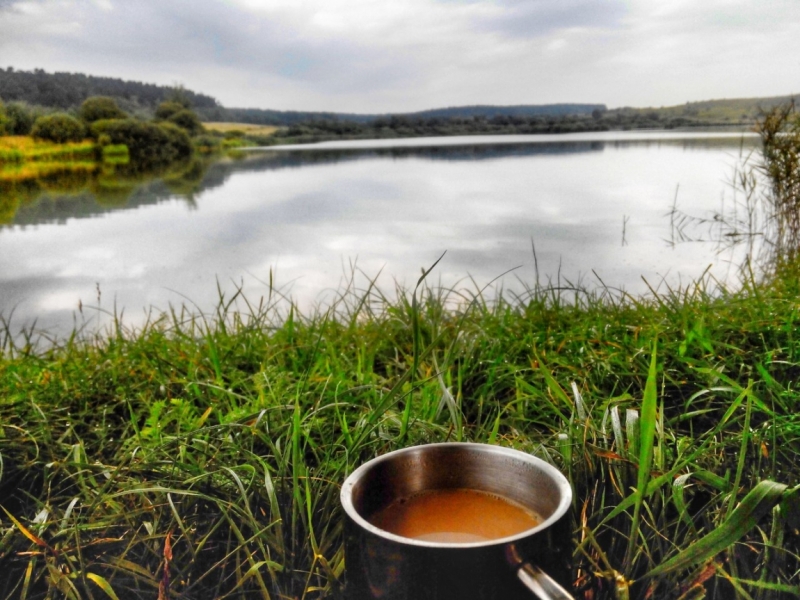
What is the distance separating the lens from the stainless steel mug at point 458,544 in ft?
1.94

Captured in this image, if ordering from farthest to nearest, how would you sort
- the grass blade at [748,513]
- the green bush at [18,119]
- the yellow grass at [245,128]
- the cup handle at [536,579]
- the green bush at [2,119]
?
the yellow grass at [245,128] → the green bush at [18,119] → the green bush at [2,119] → the grass blade at [748,513] → the cup handle at [536,579]

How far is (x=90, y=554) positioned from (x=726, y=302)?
1895 mm

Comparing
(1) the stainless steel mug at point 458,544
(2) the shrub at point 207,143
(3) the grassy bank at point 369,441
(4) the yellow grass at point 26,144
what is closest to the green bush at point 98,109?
(4) the yellow grass at point 26,144

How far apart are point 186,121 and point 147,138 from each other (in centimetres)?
63

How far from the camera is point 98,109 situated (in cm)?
571

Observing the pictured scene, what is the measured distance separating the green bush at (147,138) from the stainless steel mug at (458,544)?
19.4 feet

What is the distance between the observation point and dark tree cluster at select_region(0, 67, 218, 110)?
177 inches

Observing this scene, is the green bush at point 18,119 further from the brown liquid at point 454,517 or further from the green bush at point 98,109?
the brown liquid at point 454,517

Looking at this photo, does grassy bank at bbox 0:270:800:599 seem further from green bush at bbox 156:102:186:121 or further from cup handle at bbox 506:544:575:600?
green bush at bbox 156:102:186:121

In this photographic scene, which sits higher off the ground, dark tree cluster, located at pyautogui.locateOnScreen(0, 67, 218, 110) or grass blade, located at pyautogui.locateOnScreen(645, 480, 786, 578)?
dark tree cluster, located at pyautogui.locateOnScreen(0, 67, 218, 110)

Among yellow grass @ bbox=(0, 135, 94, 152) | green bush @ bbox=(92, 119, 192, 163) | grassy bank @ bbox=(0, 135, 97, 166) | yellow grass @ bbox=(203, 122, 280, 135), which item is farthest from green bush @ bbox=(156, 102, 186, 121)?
yellow grass @ bbox=(0, 135, 94, 152)

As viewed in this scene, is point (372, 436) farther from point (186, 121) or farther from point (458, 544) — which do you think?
point (186, 121)

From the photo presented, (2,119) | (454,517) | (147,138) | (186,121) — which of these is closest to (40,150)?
(2,119)

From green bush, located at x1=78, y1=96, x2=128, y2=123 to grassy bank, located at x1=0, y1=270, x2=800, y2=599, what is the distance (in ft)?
14.2
